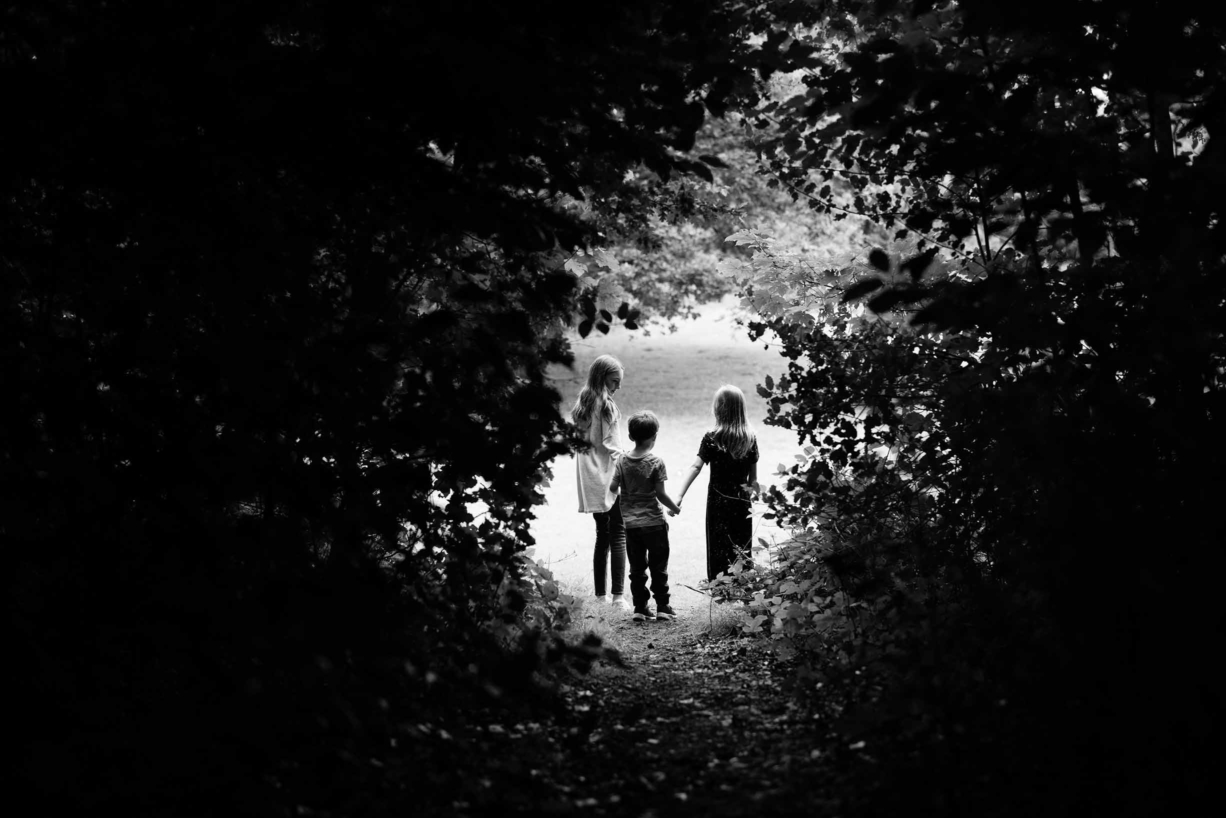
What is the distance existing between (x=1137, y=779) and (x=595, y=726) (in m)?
2.08

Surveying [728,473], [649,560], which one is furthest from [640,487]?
[728,473]

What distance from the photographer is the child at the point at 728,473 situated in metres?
7.43

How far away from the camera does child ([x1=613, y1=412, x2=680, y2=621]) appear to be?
7.32 metres

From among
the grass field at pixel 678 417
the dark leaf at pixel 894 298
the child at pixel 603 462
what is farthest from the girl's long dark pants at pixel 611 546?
the dark leaf at pixel 894 298

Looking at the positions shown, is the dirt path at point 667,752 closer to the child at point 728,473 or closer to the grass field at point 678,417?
the grass field at point 678,417

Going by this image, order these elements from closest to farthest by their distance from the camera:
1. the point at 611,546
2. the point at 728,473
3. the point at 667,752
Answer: the point at 667,752 < the point at 728,473 < the point at 611,546

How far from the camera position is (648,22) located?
3.78 meters

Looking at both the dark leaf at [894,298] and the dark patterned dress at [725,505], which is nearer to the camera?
the dark leaf at [894,298]

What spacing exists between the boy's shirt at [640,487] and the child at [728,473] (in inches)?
10.7

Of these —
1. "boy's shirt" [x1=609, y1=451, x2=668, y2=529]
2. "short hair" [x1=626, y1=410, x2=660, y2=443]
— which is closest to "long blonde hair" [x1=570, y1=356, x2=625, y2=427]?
"short hair" [x1=626, y1=410, x2=660, y2=443]

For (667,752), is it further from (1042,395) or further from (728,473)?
(728,473)

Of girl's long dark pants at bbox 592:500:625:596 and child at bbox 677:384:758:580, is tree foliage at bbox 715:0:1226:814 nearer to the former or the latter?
child at bbox 677:384:758:580

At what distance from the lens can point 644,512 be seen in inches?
292

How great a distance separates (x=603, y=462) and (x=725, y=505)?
105 centimetres
